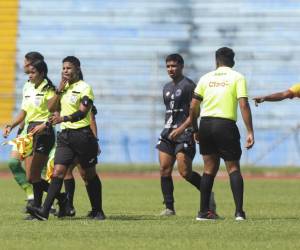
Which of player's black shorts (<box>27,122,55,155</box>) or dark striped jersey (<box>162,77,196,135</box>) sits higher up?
dark striped jersey (<box>162,77,196,135</box>)

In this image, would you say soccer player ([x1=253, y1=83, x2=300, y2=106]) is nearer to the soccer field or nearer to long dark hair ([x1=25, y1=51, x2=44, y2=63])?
the soccer field

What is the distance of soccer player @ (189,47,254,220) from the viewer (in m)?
12.3

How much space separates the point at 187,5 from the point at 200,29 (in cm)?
97

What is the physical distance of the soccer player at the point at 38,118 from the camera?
13.2m

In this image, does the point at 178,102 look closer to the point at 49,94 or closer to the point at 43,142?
the point at 49,94

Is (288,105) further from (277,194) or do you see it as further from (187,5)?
(277,194)

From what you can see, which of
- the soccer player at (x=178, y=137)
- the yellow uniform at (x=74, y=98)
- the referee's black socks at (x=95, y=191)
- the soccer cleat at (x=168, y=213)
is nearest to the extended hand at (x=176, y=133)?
the soccer player at (x=178, y=137)

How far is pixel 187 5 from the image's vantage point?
116ft

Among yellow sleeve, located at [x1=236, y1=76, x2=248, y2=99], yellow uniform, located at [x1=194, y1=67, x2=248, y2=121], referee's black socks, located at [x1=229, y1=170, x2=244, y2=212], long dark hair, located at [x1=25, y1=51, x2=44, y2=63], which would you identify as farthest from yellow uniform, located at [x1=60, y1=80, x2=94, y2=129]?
referee's black socks, located at [x1=229, y1=170, x2=244, y2=212]

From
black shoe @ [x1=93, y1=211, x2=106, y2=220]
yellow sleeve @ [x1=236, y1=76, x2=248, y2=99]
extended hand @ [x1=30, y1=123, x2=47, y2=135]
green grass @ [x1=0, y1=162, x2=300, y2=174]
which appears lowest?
green grass @ [x1=0, y1=162, x2=300, y2=174]

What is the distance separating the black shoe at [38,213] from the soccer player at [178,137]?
227 cm

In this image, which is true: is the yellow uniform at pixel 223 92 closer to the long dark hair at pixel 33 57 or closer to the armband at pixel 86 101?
the armband at pixel 86 101

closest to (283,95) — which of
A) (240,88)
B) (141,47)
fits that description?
(240,88)

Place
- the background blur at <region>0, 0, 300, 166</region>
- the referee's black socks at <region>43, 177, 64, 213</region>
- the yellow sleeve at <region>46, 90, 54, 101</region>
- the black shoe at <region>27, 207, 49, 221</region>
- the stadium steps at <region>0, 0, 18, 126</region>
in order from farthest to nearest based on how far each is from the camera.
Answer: the stadium steps at <region>0, 0, 18, 126</region>
the background blur at <region>0, 0, 300, 166</region>
the yellow sleeve at <region>46, 90, 54, 101</region>
the referee's black socks at <region>43, 177, 64, 213</region>
the black shoe at <region>27, 207, 49, 221</region>
